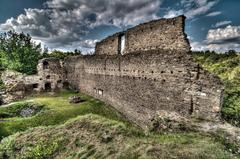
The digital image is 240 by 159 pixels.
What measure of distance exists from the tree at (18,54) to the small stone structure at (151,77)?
7.46 m

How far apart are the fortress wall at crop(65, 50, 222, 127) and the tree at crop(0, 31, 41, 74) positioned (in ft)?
50.3

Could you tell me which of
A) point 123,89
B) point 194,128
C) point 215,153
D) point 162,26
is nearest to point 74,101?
point 123,89

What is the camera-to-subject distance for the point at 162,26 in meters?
13.2

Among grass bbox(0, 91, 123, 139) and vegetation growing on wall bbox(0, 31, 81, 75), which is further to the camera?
vegetation growing on wall bbox(0, 31, 81, 75)

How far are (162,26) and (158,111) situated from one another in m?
6.09

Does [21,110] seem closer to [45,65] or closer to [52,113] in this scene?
[52,113]

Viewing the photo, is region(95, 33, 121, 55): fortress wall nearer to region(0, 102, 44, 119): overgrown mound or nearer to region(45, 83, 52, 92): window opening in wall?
region(45, 83, 52, 92): window opening in wall

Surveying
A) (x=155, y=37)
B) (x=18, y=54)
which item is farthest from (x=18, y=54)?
(x=155, y=37)

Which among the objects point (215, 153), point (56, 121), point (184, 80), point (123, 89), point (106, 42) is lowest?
point (56, 121)

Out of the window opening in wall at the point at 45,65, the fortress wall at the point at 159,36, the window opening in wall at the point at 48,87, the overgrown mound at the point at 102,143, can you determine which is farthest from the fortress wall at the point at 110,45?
the overgrown mound at the point at 102,143

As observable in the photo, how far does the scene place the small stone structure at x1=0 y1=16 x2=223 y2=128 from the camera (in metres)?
7.44

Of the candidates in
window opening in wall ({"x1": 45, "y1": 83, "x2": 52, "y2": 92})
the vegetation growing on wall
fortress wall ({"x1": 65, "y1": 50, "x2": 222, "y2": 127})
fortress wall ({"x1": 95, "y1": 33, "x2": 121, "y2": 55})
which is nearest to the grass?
fortress wall ({"x1": 65, "y1": 50, "x2": 222, "y2": 127})

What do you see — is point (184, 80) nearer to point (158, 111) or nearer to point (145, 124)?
point (158, 111)

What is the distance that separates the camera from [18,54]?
29.2 metres
